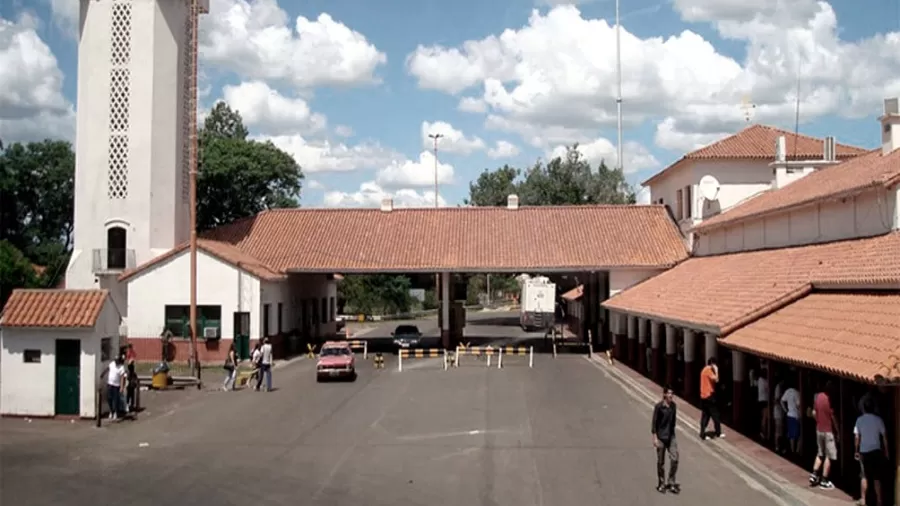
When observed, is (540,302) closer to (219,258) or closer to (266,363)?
(219,258)

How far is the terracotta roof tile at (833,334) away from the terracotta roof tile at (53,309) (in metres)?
14.5

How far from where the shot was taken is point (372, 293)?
284ft

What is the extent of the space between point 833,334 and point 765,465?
2.64 m

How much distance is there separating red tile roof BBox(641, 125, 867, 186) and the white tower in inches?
902

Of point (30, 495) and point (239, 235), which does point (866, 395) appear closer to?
point (30, 495)

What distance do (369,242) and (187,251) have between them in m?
10.5

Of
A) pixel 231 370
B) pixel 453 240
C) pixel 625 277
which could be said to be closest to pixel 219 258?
pixel 231 370

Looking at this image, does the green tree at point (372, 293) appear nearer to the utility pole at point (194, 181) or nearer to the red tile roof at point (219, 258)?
the red tile roof at point (219, 258)

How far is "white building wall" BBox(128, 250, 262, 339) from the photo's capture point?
124 feet

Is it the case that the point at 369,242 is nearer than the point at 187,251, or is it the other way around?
the point at 187,251

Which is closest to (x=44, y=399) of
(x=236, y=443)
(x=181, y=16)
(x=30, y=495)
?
(x=236, y=443)

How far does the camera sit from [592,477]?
1545cm

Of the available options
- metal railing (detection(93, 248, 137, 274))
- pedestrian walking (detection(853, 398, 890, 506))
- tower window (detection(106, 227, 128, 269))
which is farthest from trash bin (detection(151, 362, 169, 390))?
pedestrian walking (detection(853, 398, 890, 506))

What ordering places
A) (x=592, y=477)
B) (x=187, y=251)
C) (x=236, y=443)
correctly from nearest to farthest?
(x=592, y=477), (x=236, y=443), (x=187, y=251)
